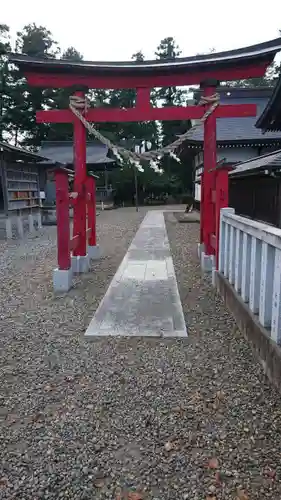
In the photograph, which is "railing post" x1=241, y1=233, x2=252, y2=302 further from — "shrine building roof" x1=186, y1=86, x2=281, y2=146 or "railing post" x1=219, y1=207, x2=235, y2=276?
"shrine building roof" x1=186, y1=86, x2=281, y2=146

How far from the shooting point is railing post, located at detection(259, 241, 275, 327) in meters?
2.98

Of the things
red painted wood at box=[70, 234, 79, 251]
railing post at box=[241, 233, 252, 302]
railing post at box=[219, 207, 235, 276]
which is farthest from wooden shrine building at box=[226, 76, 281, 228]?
red painted wood at box=[70, 234, 79, 251]

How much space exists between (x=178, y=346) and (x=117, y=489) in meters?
1.80

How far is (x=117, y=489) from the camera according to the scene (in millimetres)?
1858

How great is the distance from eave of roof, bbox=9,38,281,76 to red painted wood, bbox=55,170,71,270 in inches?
78.0

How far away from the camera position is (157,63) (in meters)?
6.45

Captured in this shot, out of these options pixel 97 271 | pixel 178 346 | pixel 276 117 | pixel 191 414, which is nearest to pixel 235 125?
pixel 276 117

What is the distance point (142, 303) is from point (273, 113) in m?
3.77

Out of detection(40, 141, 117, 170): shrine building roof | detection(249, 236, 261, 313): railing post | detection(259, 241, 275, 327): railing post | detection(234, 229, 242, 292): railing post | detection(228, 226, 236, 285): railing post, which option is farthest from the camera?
detection(40, 141, 117, 170): shrine building roof

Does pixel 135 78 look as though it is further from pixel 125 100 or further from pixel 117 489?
pixel 125 100

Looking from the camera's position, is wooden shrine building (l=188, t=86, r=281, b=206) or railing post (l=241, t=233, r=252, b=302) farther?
wooden shrine building (l=188, t=86, r=281, b=206)

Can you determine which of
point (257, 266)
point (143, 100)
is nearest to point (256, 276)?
point (257, 266)

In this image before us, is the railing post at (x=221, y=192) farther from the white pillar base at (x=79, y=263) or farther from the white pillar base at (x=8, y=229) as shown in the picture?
the white pillar base at (x=8, y=229)

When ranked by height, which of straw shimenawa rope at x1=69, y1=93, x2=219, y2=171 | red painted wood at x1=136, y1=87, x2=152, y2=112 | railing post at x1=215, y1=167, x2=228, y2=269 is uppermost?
red painted wood at x1=136, y1=87, x2=152, y2=112
